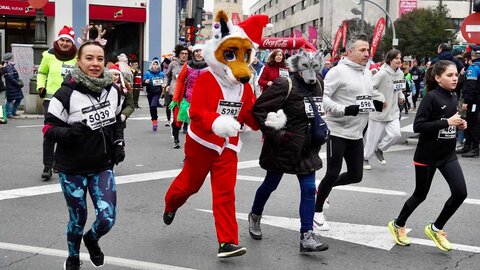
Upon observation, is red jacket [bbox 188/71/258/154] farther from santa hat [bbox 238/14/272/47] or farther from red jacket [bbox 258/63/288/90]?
red jacket [bbox 258/63/288/90]

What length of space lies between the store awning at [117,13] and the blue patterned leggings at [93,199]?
78.0ft

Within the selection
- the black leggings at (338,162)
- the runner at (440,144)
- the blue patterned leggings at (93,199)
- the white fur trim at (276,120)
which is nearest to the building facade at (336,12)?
the black leggings at (338,162)

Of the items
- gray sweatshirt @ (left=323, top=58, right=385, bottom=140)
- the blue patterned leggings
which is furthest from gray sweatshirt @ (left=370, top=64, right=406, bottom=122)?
the blue patterned leggings

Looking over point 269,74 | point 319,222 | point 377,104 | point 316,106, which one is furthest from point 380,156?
point 316,106

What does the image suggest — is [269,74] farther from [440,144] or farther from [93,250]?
[93,250]

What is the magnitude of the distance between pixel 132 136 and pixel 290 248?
7.94 metres

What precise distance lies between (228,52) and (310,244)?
1750 millimetres

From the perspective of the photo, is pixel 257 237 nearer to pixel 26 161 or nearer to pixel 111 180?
pixel 111 180

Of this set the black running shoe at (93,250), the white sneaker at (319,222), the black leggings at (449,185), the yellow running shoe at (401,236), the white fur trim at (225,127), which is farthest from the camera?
the white sneaker at (319,222)

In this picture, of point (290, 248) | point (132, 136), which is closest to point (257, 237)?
point (290, 248)

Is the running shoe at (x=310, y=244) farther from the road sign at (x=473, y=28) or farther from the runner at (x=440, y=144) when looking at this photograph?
the road sign at (x=473, y=28)

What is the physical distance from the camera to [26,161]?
918 cm

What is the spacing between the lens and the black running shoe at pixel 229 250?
4.63 metres

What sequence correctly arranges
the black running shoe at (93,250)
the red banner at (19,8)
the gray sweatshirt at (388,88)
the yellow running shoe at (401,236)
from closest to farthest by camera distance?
the black running shoe at (93,250) → the yellow running shoe at (401,236) → the gray sweatshirt at (388,88) → the red banner at (19,8)
